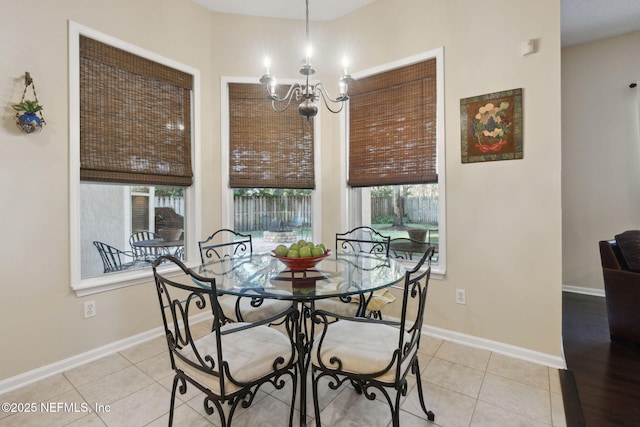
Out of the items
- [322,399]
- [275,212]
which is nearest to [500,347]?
[322,399]

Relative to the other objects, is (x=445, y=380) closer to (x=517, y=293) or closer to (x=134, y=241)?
(x=517, y=293)

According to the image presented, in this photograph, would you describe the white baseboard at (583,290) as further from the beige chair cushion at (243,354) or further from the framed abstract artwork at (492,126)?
the beige chair cushion at (243,354)

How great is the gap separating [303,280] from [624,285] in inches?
105

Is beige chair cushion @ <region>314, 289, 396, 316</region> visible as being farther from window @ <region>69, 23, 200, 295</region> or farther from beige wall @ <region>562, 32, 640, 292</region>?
beige wall @ <region>562, 32, 640, 292</region>

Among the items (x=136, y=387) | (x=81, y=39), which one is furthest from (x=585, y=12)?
(x=136, y=387)

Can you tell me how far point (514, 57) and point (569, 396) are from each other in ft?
7.78

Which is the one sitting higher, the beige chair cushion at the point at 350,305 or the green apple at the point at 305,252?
the green apple at the point at 305,252

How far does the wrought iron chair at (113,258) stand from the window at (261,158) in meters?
0.93

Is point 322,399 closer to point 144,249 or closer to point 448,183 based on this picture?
point 448,183

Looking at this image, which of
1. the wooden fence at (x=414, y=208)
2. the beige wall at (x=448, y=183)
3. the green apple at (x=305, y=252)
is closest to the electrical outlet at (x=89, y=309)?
the beige wall at (x=448, y=183)

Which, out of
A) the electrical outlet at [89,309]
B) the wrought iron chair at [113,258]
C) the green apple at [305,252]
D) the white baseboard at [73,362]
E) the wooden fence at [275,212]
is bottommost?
the white baseboard at [73,362]

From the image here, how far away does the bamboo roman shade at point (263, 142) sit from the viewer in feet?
10.7

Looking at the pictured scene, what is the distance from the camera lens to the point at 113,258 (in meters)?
2.69

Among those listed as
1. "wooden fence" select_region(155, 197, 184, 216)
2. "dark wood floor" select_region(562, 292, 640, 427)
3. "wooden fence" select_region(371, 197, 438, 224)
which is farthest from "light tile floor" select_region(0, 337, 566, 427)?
"wooden fence" select_region(155, 197, 184, 216)
